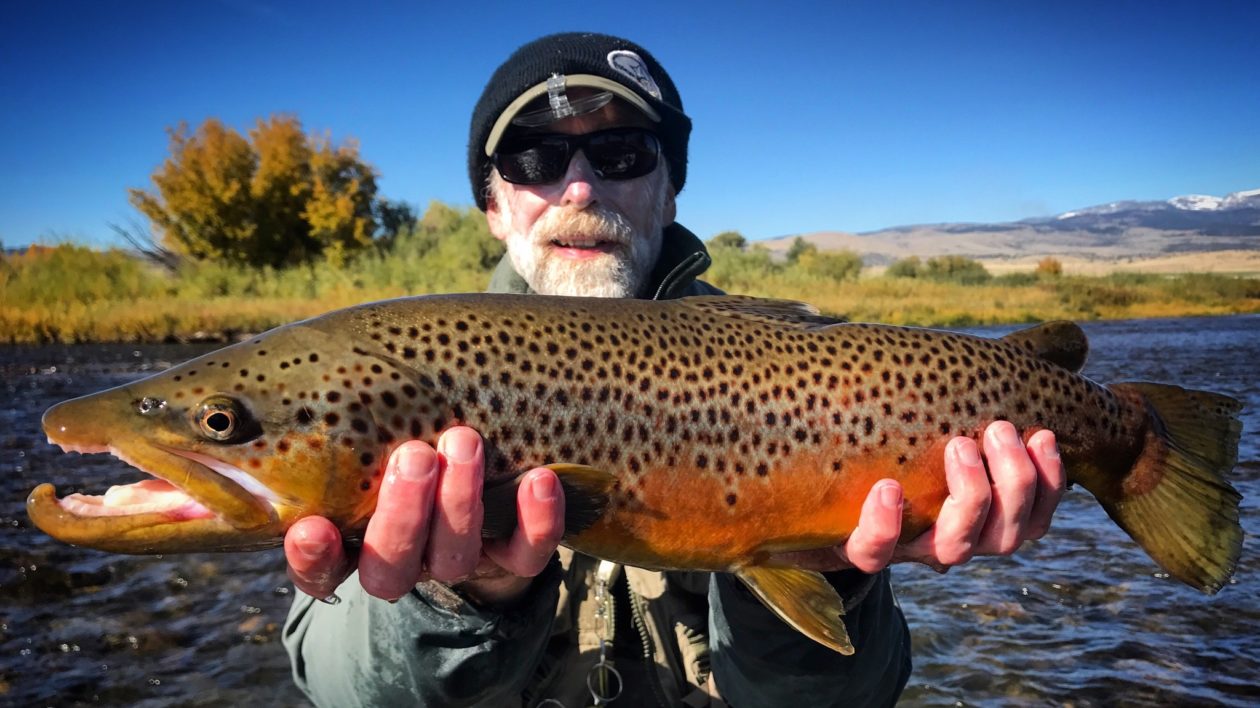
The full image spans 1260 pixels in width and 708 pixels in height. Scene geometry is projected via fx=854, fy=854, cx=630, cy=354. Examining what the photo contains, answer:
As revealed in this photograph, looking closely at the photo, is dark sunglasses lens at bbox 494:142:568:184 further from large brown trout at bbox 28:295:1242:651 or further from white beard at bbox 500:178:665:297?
large brown trout at bbox 28:295:1242:651

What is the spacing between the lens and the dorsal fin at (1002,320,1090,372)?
2.24 meters

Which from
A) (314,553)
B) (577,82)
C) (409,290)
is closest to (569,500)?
(314,553)

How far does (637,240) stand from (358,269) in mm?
28653

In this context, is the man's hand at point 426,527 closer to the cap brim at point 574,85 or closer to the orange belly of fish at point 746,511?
the orange belly of fish at point 746,511

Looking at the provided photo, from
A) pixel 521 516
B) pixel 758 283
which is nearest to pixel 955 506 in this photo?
pixel 521 516

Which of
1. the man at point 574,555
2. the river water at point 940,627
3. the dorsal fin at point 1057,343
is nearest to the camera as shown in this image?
the man at point 574,555

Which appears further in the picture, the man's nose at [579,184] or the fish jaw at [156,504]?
the man's nose at [579,184]

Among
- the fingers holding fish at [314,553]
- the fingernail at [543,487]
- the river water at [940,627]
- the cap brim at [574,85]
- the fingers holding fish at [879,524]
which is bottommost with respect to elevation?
the river water at [940,627]

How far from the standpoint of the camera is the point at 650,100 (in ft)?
10.9

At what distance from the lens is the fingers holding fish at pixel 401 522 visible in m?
1.60

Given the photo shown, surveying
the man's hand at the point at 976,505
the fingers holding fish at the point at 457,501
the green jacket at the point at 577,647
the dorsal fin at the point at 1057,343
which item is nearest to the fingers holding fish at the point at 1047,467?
the man's hand at the point at 976,505

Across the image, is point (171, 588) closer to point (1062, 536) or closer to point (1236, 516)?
point (1236, 516)

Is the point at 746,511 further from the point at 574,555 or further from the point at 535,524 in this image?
the point at 574,555

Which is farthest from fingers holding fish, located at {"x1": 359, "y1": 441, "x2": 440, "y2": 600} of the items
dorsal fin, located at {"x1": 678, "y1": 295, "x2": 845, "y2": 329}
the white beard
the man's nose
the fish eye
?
the man's nose
